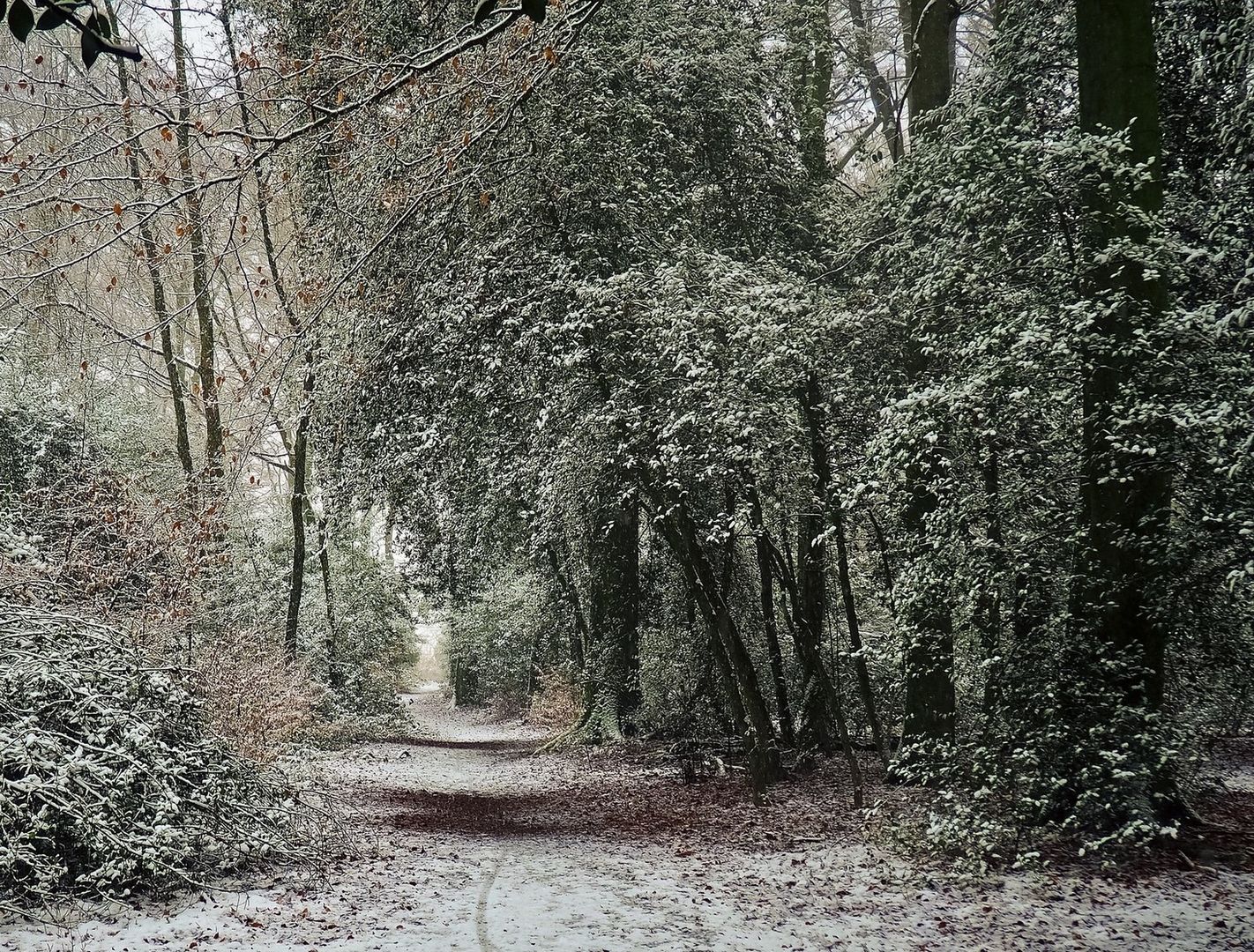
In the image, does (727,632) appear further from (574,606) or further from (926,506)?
(574,606)

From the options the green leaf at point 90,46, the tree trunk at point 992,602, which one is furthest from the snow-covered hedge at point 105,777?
the tree trunk at point 992,602

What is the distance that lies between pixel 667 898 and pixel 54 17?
273 inches

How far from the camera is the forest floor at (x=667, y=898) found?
19.2 ft

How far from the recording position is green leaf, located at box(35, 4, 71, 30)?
237 centimetres

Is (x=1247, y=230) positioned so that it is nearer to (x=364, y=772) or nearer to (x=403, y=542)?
(x=403, y=542)

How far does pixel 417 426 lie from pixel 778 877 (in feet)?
20.9

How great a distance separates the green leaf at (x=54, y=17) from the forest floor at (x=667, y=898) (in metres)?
5.26

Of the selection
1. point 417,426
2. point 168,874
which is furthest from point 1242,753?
point 168,874

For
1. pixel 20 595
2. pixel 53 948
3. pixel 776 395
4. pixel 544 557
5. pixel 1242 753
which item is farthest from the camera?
pixel 544 557

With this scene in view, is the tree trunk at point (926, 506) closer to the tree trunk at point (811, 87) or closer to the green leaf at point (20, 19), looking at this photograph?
the tree trunk at point (811, 87)

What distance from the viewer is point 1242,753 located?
11773 mm

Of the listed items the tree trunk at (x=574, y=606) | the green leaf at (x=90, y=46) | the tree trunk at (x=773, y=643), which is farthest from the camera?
the tree trunk at (x=574, y=606)

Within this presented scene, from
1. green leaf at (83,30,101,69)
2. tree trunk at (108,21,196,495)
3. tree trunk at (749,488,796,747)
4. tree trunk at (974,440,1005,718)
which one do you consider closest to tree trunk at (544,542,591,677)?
tree trunk at (749,488,796,747)

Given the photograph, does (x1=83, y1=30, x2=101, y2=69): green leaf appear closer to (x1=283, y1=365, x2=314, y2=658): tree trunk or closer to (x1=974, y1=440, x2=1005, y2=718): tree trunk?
(x1=974, y1=440, x2=1005, y2=718): tree trunk
